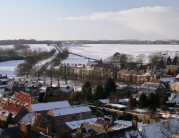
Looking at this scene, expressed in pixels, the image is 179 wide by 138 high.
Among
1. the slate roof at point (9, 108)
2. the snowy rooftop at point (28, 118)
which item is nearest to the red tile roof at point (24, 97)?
the slate roof at point (9, 108)

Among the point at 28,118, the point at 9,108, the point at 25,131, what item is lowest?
the point at 9,108

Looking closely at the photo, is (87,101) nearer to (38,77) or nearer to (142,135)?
(142,135)

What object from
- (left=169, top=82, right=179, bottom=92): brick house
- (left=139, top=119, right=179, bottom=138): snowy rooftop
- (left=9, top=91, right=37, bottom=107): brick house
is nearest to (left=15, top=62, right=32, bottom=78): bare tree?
(left=9, top=91, right=37, bottom=107): brick house

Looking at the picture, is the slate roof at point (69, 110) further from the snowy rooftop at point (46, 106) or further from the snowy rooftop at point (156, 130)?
the snowy rooftop at point (156, 130)

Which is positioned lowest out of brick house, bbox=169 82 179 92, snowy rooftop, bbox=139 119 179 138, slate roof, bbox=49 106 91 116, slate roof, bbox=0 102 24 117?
brick house, bbox=169 82 179 92

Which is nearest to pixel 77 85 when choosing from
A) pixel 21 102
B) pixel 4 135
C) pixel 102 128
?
pixel 21 102

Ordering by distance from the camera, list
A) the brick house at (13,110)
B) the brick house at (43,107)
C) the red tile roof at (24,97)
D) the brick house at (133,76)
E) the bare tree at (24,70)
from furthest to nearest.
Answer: the bare tree at (24,70) < the brick house at (133,76) < the red tile roof at (24,97) < the brick house at (43,107) < the brick house at (13,110)

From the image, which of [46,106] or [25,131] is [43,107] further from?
[25,131]

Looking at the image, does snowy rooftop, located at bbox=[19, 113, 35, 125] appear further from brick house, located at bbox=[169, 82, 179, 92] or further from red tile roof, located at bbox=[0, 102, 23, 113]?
brick house, located at bbox=[169, 82, 179, 92]

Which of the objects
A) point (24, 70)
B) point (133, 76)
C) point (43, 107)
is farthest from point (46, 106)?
point (24, 70)
